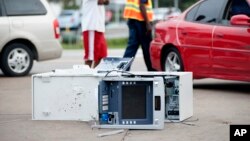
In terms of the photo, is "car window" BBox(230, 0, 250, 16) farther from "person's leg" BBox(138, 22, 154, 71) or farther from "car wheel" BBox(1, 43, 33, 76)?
"car wheel" BBox(1, 43, 33, 76)

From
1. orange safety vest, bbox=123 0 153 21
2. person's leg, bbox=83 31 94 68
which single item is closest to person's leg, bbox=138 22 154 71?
orange safety vest, bbox=123 0 153 21

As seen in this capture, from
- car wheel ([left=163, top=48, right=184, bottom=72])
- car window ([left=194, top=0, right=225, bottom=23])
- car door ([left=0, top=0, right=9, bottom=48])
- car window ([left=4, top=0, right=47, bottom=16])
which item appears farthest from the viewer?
car window ([left=4, top=0, right=47, bottom=16])

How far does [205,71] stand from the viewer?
39.6 feet

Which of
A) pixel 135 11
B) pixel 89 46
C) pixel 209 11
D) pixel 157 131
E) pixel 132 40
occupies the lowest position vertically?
pixel 157 131

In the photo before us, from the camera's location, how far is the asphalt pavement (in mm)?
8188

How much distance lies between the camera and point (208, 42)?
1185cm

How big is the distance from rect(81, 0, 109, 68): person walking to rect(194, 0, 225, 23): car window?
143 centimetres

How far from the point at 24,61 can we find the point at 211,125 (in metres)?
6.79

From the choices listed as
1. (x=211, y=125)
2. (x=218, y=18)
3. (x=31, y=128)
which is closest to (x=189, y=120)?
(x=211, y=125)

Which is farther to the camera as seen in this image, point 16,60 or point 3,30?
point 16,60

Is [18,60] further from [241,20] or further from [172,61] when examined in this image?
[241,20]

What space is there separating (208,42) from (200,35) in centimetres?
24

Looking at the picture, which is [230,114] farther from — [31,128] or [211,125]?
[31,128]

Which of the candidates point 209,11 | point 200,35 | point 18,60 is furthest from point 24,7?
point 200,35
